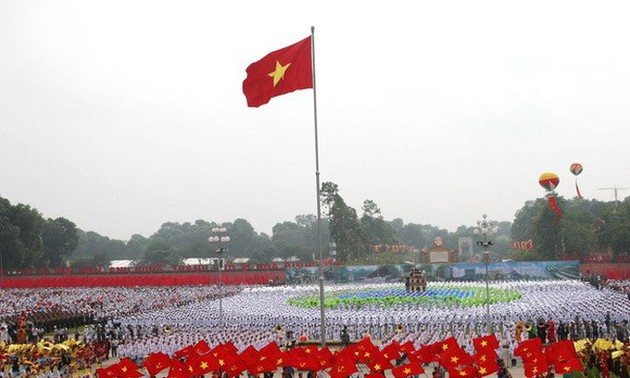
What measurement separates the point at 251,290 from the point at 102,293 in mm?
10702

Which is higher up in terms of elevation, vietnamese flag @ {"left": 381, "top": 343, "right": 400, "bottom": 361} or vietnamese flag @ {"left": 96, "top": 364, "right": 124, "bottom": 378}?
vietnamese flag @ {"left": 381, "top": 343, "right": 400, "bottom": 361}

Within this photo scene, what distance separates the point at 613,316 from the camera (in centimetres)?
2675

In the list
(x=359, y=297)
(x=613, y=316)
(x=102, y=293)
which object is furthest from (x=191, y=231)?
(x=613, y=316)

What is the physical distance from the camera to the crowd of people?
80.1 ft

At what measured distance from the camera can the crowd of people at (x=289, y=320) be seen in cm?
2442

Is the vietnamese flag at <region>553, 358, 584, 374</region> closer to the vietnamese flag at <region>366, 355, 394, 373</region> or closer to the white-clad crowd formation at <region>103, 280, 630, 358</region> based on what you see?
the vietnamese flag at <region>366, 355, 394, 373</region>

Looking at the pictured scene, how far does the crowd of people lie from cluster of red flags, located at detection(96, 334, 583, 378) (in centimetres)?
519

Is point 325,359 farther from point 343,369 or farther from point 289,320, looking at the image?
point 289,320

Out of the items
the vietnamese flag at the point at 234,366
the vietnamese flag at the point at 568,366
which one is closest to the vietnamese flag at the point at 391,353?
the vietnamese flag at the point at 234,366

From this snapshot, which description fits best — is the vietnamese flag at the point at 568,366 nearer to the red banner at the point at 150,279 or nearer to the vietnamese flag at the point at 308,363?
the vietnamese flag at the point at 308,363

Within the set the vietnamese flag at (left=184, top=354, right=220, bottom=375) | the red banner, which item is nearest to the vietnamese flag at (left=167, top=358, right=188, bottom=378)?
the vietnamese flag at (left=184, top=354, right=220, bottom=375)

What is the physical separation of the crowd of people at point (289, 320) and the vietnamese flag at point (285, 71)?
8.70 m

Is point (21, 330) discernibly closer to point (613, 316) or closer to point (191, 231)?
point (613, 316)

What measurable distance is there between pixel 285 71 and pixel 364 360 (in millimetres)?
6894
